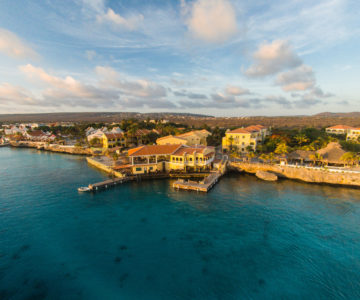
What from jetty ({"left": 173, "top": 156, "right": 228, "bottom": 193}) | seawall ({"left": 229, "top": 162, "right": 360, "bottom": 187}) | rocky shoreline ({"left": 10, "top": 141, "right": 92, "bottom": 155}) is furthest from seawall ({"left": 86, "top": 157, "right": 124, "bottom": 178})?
seawall ({"left": 229, "top": 162, "right": 360, "bottom": 187})

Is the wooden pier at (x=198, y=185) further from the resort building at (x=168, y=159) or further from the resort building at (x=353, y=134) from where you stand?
the resort building at (x=353, y=134)

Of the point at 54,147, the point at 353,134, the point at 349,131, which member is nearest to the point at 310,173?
the point at 353,134

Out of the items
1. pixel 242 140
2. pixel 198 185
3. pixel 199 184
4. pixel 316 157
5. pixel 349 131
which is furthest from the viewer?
pixel 349 131

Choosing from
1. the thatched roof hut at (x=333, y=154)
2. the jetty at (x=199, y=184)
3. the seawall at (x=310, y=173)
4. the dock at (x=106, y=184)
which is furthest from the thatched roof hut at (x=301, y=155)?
the dock at (x=106, y=184)

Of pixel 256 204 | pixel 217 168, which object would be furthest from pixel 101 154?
pixel 256 204

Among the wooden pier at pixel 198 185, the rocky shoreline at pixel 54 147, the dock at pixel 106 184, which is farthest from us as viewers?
the rocky shoreline at pixel 54 147

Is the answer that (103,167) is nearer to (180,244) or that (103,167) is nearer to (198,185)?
(198,185)
